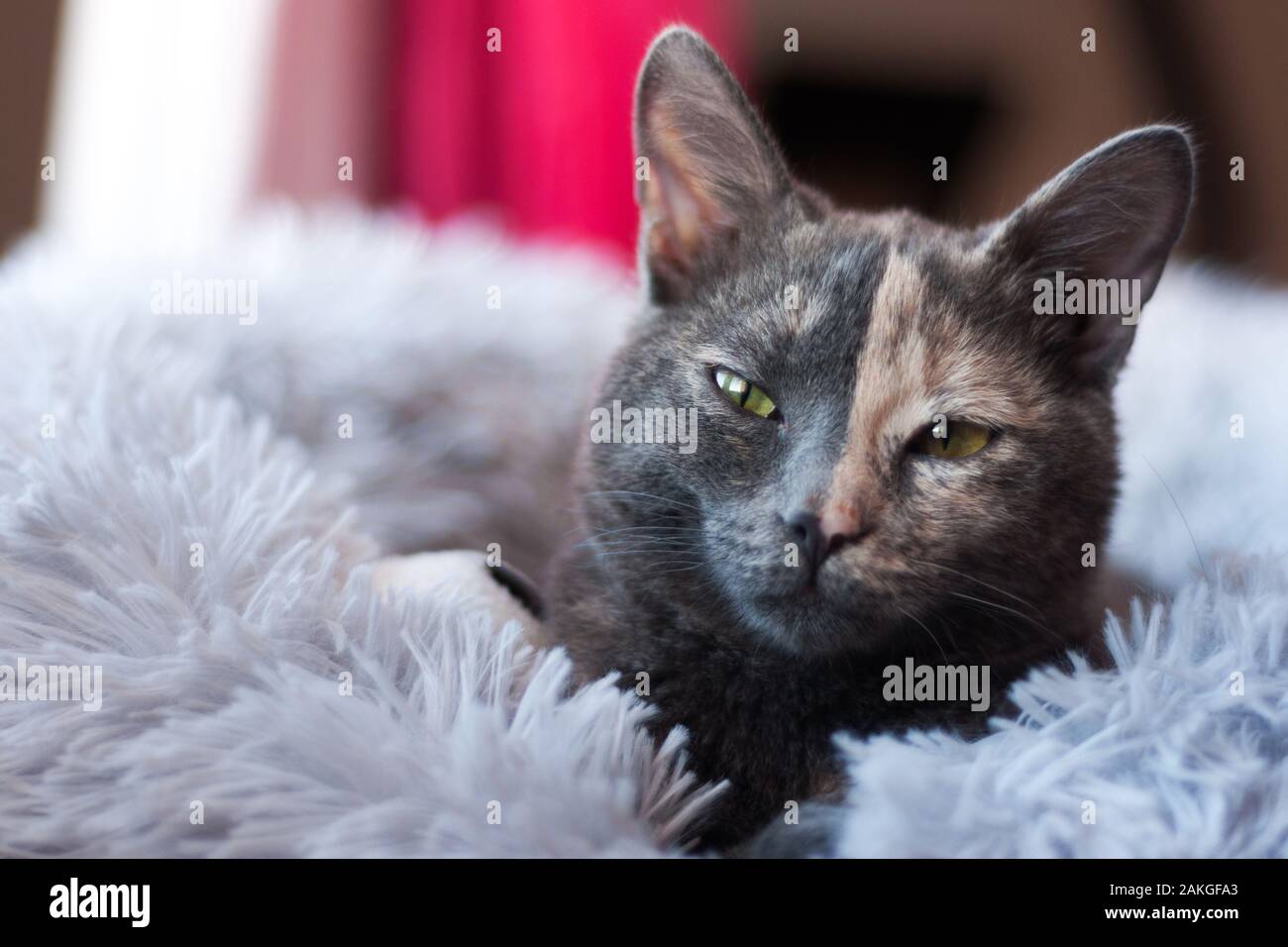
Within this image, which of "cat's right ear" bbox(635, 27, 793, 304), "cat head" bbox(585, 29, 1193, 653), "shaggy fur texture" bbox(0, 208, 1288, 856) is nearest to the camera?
"shaggy fur texture" bbox(0, 208, 1288, 856)

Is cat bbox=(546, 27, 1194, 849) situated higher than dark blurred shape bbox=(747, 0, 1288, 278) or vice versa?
dark blurred shape bbox=(747, 0, 1288, 278)

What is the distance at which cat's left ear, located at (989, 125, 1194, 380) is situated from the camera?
0.74m

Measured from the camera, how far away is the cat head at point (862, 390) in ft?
2.18

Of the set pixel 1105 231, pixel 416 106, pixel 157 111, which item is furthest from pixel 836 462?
pixel 416 106

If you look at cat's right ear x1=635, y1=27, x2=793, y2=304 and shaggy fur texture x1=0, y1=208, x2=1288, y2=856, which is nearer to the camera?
shaggy fur texture x1=0, y1=208, x2=1288, y2=856

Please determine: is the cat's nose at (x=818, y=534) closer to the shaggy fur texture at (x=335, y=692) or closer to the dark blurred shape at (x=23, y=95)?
the shaggy fur texture at (x=335, y=692)

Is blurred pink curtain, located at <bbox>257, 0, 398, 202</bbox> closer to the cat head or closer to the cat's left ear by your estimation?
the cat head

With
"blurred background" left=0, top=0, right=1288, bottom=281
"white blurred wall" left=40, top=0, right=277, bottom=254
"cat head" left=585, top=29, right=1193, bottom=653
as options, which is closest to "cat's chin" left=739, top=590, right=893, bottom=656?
"cat head" left=585, top=29, right=1193, bottom=653

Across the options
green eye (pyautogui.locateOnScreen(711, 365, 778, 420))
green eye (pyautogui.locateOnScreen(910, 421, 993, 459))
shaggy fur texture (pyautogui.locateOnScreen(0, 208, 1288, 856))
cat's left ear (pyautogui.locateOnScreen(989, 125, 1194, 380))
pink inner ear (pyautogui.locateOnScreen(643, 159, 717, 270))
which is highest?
pink inner ear (pyautogui.locateOnScreen(643, 159, 717, 270))

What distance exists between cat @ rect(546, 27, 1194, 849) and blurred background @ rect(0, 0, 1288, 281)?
27 cm

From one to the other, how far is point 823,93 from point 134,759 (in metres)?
2.44

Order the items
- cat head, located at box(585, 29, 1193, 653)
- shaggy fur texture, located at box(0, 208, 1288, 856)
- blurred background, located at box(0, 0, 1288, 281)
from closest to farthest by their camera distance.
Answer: shaggy fur texture, located at box(0, 208, 1288, 856)
cat head, located at box(585, 29, 1193, 653)
blurred background, located at box(0, 0, 1288, 281)

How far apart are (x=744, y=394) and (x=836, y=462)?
105 mm
